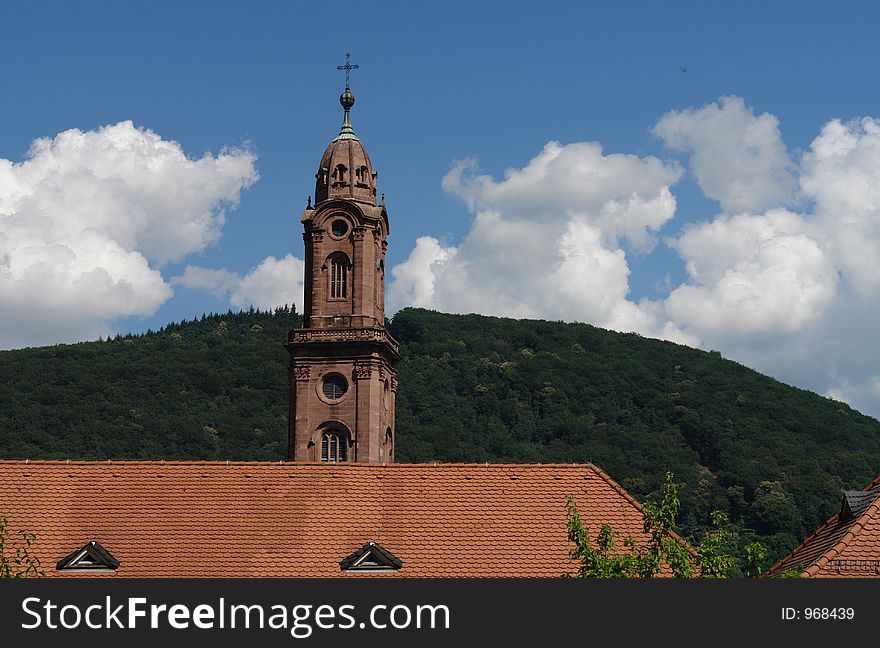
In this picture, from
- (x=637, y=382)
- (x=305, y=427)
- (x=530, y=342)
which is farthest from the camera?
(x=530, y=342)

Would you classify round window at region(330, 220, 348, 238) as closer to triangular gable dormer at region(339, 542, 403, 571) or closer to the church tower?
the church tower

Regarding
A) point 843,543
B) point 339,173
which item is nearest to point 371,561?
point 843,543


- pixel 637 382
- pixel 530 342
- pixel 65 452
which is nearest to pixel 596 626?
pixel 65 452

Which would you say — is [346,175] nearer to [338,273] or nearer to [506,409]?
[338,273]

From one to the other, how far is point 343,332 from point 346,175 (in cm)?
705

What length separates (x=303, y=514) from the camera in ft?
128

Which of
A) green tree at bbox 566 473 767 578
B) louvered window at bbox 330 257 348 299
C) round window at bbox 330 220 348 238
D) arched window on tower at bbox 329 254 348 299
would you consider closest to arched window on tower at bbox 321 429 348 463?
louvered window at bbox 330 257 348 299

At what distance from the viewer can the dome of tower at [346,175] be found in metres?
57.1

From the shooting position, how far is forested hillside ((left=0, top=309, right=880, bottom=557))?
101 meters

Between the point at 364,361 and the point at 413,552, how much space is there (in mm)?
17436

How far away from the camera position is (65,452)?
95.3 meters

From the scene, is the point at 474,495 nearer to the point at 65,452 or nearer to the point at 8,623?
the point at 8,623

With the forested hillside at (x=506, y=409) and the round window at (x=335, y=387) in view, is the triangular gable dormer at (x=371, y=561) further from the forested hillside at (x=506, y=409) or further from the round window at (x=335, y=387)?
the forested hillside at (x=506, y=409)

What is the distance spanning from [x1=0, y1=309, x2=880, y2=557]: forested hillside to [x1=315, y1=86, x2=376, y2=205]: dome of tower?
38.3 m
